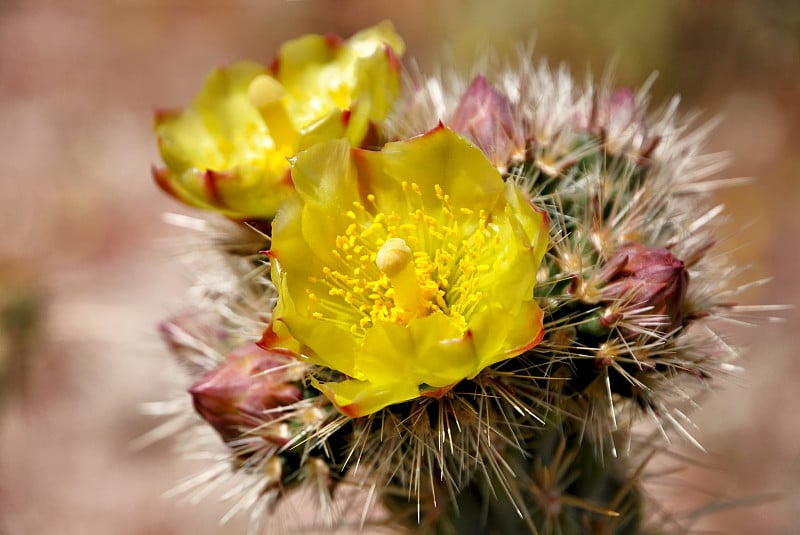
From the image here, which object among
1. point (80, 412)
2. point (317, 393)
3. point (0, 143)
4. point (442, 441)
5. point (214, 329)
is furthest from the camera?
point (0, 143)

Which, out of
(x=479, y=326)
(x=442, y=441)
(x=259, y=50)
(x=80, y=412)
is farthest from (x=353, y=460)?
(x=259, y=50)

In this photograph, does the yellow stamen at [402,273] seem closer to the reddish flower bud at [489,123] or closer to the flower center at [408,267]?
the flower center at [408,267]

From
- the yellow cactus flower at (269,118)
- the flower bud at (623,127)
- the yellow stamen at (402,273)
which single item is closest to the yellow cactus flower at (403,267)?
the yellow stamen at (402,273)

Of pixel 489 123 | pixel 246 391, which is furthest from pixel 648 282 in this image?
pixel 246 391

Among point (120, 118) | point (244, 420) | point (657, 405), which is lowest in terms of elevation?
point (120, 118)

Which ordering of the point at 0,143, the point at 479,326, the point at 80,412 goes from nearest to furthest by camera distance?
the point at 479,326 → the point at 80,412 → the point at 0,143

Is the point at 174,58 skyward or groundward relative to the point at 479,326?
groundward

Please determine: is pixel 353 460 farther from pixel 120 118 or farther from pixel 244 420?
pixel 120 118

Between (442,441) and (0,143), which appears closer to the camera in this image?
(442,441)
